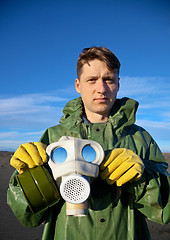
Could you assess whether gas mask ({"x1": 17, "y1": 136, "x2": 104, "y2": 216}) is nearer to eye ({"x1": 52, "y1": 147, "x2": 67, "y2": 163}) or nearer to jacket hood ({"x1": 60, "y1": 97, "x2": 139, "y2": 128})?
eye ({"x1": 52, "y1": 147, "x2": 67, "y2": 163})

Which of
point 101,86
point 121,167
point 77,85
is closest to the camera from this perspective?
point 121,167

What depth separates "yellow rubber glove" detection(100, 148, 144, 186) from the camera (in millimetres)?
1296

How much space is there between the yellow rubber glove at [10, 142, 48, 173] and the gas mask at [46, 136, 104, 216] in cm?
4

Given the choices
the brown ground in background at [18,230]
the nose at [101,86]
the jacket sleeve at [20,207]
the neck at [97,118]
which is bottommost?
the brown ground in background at [18,230]

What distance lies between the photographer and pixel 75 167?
121 centimetres

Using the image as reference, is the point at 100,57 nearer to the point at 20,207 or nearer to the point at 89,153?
the point at 89,153

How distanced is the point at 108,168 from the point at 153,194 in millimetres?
366

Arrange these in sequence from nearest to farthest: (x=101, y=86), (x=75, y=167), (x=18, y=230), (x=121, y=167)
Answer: (x=75, y=167) < (x=121, y=167) < (x=101, y=86) < (x=18, y=230)

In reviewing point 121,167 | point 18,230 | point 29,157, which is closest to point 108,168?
point 121,167

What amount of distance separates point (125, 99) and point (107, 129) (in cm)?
34

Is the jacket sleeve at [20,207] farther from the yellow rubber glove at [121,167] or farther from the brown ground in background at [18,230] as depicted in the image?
the brown ground in background at [18,230]

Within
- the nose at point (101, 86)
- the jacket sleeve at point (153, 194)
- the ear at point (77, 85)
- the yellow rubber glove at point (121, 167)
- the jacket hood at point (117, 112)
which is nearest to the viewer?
the yellow rubber glove at point (121, 167)

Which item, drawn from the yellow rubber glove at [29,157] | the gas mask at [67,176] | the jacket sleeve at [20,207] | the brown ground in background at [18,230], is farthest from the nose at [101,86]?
the brown ground in background at [18,230]

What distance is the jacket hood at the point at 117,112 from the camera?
67.5 inches
